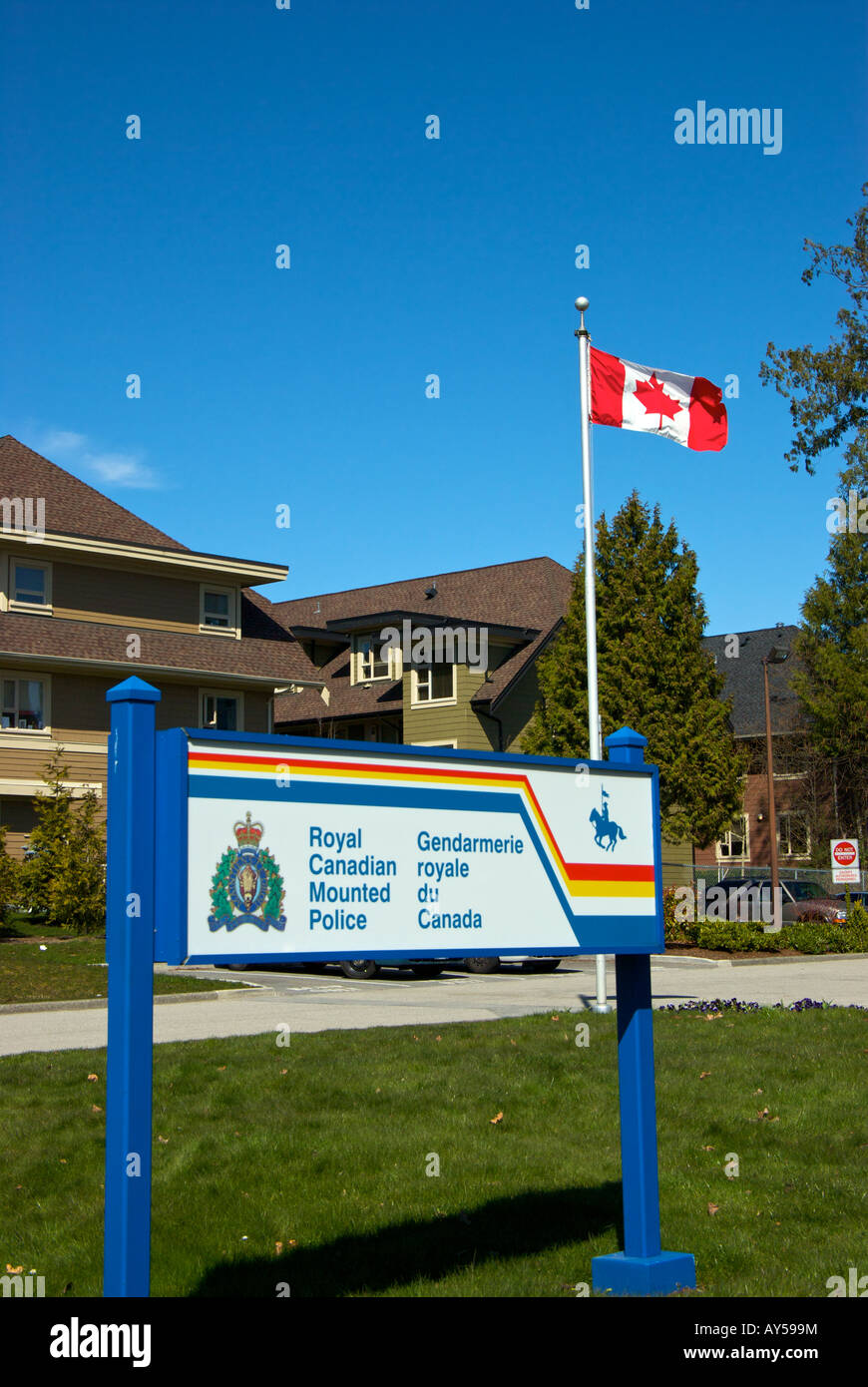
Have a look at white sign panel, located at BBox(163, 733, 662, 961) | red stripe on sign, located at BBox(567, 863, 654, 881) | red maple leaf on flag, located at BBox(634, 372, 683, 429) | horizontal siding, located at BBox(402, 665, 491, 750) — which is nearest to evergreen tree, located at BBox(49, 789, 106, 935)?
horizontal siding, located at BBox(402, 665, 491, 750)

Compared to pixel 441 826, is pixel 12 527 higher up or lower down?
higher up

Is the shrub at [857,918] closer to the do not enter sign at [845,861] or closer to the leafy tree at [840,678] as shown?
the do not enter sign at [845,861]

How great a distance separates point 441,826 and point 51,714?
29775 mm

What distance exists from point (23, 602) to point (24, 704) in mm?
2573

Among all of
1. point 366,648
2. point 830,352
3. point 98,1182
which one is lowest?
point 98,1182

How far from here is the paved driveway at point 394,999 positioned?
576 inches

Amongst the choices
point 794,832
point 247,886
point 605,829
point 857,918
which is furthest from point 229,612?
point 247,886

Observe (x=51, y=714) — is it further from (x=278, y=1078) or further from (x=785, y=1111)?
(x=785, y=1111)

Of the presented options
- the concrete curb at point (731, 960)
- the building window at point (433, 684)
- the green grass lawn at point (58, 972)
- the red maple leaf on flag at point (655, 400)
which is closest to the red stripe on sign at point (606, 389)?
the red maple leaf on flag at point (655, 400)

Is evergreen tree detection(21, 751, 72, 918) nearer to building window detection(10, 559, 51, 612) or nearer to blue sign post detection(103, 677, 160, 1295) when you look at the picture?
building window detection(10, 559, 51, 612)

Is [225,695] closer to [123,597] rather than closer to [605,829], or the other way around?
[123,597]

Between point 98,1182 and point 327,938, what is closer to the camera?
point 327,938
